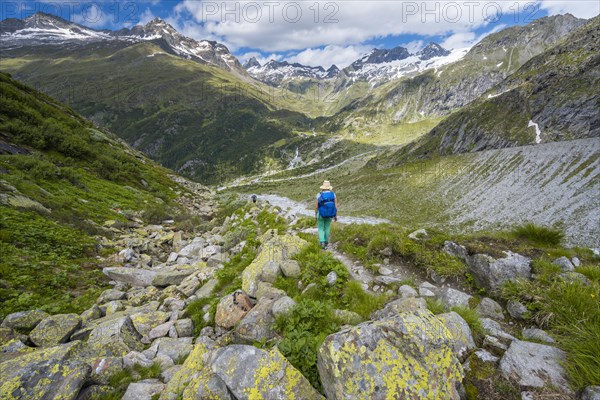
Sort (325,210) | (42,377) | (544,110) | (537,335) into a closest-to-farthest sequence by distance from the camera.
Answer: (42,377) → (537,335) → (325,210) → (544,110)

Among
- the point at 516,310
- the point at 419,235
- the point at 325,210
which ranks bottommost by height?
the point at 516,310

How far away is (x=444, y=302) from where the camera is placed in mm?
6793

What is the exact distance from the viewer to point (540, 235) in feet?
34.6

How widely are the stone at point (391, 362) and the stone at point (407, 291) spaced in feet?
8.47

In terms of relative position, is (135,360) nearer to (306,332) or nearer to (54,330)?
(54,330)

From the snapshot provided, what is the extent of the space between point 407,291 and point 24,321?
10740 millimetres

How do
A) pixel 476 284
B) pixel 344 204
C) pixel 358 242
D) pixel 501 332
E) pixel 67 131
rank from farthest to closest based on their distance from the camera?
1. pixel 344 204
2. pixel 67 131
3. pixel 358 242
4. pixel 476 284
5. pixel 501 332

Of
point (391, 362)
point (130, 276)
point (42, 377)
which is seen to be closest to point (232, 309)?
point (42, 377)

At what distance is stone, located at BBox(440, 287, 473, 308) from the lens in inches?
265

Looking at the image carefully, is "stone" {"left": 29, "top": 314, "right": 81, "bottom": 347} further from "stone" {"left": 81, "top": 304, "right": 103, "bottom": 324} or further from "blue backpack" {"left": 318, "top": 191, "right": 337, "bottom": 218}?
"blue backpack" {"left": 318, "top": 191, "right": 337, "bottom": 218}

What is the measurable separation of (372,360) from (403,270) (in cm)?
569

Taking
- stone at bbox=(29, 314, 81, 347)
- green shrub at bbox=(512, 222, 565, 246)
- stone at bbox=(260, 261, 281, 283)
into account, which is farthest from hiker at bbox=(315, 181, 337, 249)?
stone at bbox=(29, 314, 81, 347)

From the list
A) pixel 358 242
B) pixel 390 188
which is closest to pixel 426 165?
pixel 390 188

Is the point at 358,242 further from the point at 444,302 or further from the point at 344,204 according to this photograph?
the point at 344,204
